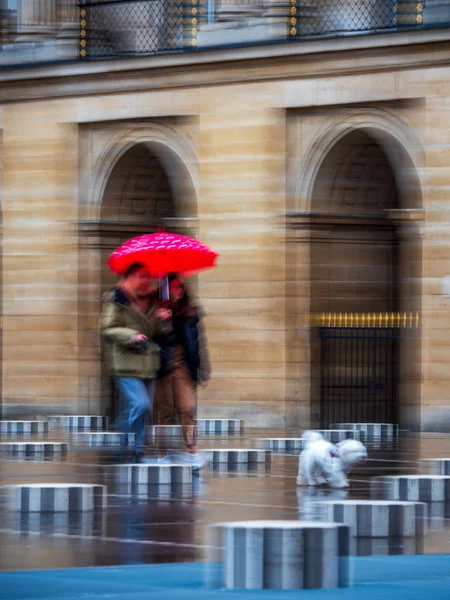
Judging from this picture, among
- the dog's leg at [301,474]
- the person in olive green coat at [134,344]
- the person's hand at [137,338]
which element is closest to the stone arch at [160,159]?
the person in olive green coat at [134,344]

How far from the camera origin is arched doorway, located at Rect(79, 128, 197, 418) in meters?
34.4

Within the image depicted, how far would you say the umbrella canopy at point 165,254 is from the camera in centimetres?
2358

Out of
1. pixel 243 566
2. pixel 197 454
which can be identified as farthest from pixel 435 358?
pixel 243 566

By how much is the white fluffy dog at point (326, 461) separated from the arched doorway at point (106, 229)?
53.8ft

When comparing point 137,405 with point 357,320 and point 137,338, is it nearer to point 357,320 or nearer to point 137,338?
point 137,338

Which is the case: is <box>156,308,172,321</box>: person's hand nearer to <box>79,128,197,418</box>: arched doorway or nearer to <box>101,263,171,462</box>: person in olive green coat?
<box>101,263,171,462</box>: person in olive green coat

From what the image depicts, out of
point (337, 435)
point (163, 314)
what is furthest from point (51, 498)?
point (337, 435)

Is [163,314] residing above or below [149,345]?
above

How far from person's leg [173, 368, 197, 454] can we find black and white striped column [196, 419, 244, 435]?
8.96m

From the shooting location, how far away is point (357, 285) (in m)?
32.9

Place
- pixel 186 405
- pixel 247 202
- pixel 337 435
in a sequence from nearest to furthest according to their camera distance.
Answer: pixel 186 405 → pixel 337 435 → pixel 247 202

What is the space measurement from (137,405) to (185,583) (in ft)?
28.2

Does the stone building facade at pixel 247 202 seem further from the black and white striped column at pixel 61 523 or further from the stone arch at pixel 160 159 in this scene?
the black and white striped column at pixel 61 523

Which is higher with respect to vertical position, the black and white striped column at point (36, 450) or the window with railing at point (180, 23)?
the window with railing at point (180, 23)
